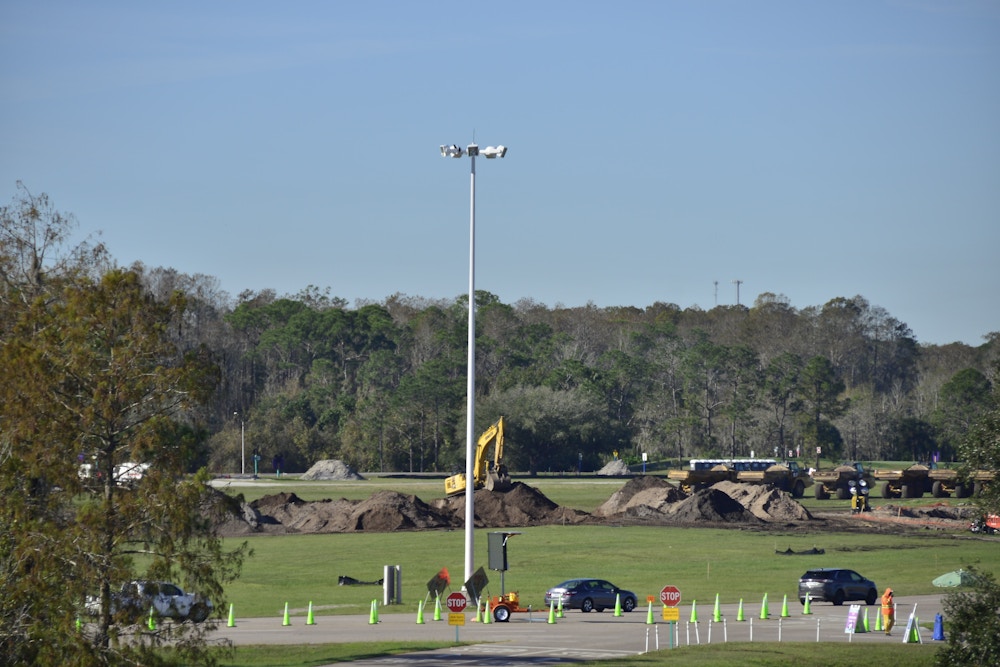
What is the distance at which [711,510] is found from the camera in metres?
78.7

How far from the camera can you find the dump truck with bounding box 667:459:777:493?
94.3 m

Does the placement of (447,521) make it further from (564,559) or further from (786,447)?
(786,447)

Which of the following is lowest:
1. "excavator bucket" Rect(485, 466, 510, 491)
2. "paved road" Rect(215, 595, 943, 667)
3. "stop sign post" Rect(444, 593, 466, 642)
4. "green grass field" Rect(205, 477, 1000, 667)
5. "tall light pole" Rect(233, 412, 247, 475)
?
"paved road" Rect(215, 595, 943, 667)

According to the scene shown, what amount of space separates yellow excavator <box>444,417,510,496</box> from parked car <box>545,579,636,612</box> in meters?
38.2

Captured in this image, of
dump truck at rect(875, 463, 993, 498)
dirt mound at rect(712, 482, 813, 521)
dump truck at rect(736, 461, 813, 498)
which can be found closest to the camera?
dirt mound at rect(712, 482, 813, 521)

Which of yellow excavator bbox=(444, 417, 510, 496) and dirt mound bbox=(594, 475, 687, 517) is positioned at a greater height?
yellow excavator bbox=(444, 417, 510, 496)

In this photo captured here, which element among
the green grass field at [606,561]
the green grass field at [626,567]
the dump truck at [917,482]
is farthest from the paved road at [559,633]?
the dump truck at [917,482]

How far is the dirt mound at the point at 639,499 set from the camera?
80500 millimetres

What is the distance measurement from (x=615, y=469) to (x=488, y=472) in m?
55.1

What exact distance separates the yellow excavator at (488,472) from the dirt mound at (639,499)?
6030mm

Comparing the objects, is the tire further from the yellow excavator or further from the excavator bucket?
the excavator bucket

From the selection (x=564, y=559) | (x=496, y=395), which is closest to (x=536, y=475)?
(x=496, y=395)

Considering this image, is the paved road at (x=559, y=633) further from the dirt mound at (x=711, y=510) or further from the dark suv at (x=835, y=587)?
the dirt mound at (x=711, y=510)

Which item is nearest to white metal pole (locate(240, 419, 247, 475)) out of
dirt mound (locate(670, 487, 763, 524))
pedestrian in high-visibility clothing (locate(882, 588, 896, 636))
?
dirt mound (locate(670, 487, 763, 524))
